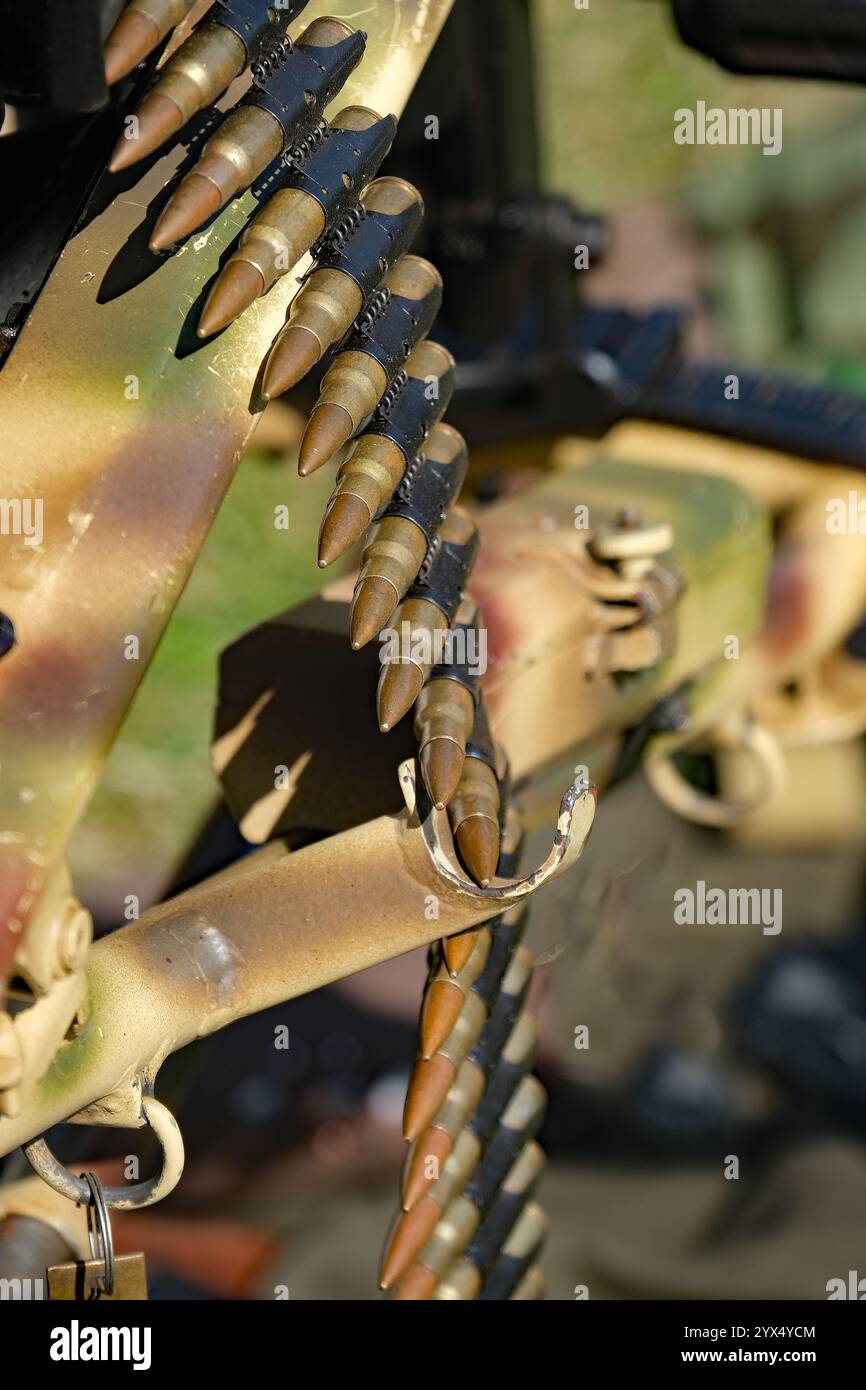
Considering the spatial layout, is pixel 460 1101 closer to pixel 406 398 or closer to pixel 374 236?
pixel 406 398

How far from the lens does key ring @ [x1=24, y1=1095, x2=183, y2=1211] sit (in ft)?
4.57

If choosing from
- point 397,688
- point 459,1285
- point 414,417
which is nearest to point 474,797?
point 397,688

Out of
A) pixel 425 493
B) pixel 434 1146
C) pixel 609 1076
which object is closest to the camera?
pixel 425 493

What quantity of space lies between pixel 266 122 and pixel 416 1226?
3.28ft

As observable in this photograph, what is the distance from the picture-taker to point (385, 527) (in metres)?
1.47

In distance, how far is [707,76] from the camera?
6.26 metres

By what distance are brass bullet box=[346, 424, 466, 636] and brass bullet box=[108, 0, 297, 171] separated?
0.30 meters

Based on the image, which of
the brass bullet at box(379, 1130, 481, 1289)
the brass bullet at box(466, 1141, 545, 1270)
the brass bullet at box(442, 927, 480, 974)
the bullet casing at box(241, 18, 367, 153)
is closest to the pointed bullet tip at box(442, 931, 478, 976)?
the brass bullet at box(442, 927, 480, 974)

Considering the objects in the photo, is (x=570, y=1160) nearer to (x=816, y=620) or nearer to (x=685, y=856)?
(x=685, y=856)

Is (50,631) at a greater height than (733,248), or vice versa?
(733,248)

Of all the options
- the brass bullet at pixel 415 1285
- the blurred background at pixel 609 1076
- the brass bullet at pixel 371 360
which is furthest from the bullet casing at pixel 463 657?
the blurred background at pixel 609 1076

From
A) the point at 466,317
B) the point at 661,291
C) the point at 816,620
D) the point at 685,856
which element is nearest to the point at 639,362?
the point at 466,317

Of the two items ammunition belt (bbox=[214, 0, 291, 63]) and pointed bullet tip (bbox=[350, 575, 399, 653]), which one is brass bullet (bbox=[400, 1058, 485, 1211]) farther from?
ammunition belt (bbox=[214, 0, 291, 63])

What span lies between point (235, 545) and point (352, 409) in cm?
338
